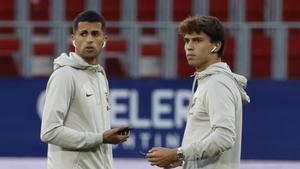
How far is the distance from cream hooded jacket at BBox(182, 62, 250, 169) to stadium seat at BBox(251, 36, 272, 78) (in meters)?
6.13

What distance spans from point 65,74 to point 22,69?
541 centimetres

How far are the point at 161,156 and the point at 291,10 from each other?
6.91m

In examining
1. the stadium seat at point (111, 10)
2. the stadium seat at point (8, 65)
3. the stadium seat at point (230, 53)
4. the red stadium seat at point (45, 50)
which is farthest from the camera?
the stadium seat at point (111, 10)

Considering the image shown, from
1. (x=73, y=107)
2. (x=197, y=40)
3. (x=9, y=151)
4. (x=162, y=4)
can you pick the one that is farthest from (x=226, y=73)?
(x=162, y=4)

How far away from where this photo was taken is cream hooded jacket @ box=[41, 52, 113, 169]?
446 centimetres

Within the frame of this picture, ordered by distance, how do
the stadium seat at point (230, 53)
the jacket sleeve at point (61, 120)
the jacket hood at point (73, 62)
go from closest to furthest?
the jacket sleeve at point (61, 120)
the jacket hood at point (73, 62)
the stadium seat at point (230, 53)

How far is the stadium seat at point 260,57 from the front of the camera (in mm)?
10281

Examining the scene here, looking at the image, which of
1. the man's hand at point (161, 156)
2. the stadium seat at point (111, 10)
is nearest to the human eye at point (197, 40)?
the man's hand at point (161, 156)

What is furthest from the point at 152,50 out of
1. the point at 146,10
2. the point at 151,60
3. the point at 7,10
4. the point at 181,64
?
the point at 7,10

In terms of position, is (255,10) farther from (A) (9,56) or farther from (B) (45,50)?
(A) (9,56)

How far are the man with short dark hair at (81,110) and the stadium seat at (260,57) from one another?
5.67 m

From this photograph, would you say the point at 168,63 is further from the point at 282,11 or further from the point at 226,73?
the point at 226,73

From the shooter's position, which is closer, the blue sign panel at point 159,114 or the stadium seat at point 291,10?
the blue sign panel at point 159,114

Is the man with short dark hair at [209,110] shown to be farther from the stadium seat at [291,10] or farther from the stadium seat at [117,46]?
the stadium seat at [291,10]
